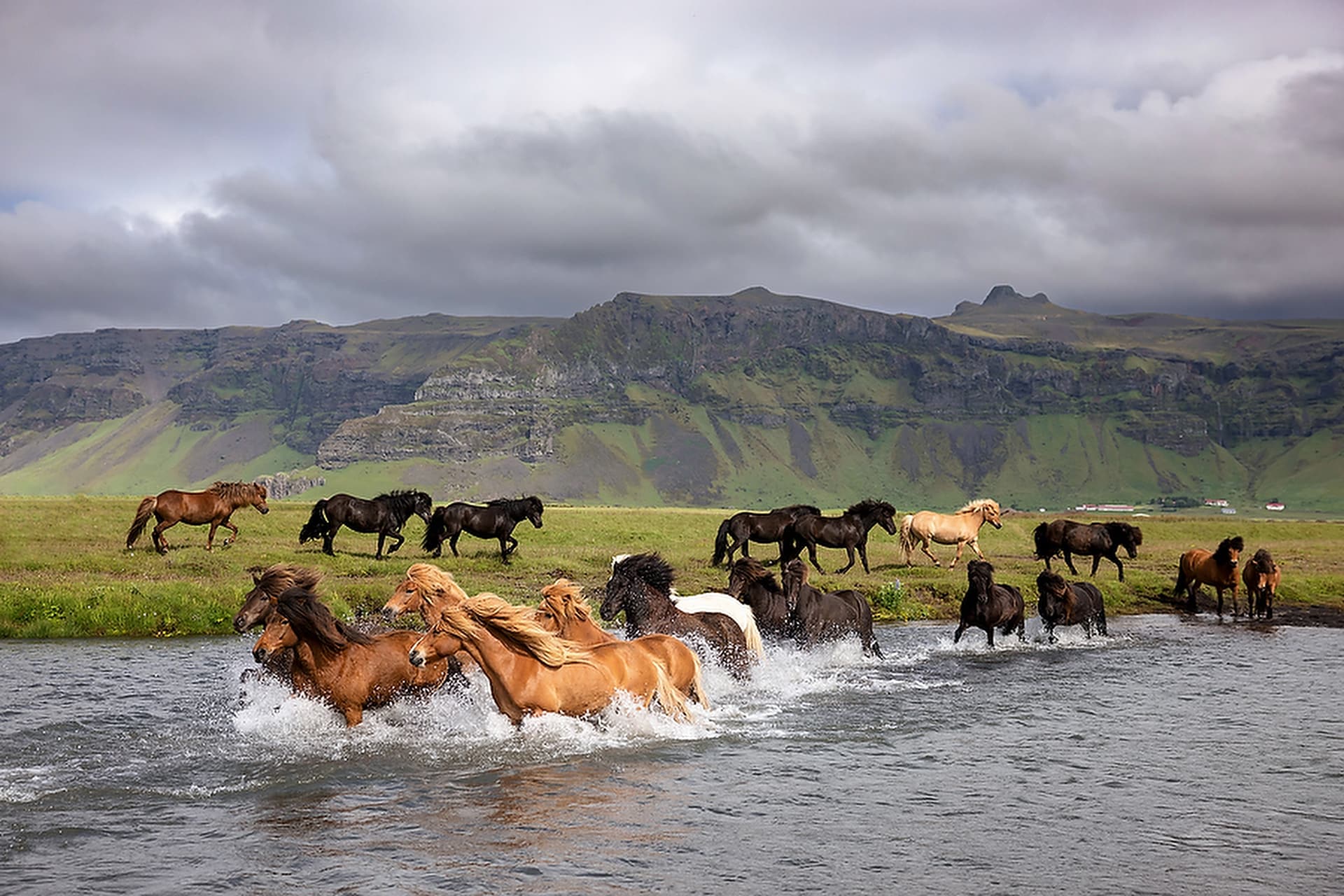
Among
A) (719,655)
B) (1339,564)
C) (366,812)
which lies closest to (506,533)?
(719,655)

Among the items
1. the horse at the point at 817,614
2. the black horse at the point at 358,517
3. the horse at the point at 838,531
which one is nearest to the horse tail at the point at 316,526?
the black horse at the point at 358,517

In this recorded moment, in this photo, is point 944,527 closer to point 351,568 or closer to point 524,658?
point 351,568

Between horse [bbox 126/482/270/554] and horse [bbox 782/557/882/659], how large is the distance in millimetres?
20847

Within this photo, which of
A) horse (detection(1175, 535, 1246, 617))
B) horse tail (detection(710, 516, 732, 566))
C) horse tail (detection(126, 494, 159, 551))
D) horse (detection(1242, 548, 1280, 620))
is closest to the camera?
horse (detection(1242, 548, 1280, 620))

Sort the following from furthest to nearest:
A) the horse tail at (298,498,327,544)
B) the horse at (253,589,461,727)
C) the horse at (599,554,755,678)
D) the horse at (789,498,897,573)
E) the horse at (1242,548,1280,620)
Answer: the horse at (789,498,897,573) → the horse tail at (298,498,327,544) → the horse at (1242,548,1280,620) → the horse at (599,554,755,678) → the horse at (253,589,461,727)

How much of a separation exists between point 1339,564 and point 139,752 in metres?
49.9

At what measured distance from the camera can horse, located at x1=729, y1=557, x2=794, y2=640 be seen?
818 inches

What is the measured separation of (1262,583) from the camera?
32.8 m

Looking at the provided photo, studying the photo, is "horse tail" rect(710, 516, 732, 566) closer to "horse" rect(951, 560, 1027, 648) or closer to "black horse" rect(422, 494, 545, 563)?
"black horse" rect(422, 494, 545, 563)

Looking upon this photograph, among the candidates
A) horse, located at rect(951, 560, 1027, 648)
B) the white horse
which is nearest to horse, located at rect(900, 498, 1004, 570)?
horse, located at rect(951, 560, 1027, 648)

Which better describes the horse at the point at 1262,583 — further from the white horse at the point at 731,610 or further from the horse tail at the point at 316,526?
the horse tail at the point at 316,526

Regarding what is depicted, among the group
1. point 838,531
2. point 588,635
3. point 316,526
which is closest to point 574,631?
point 588,635

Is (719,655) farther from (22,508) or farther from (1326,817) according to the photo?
(22,508)

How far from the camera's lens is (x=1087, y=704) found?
1722 cm
